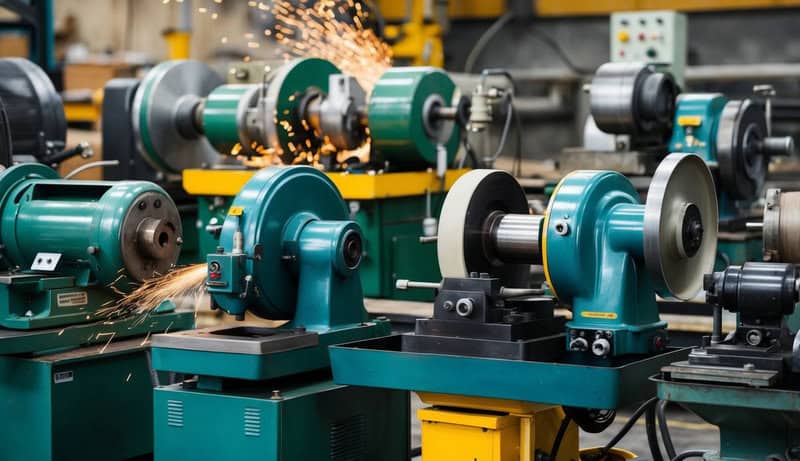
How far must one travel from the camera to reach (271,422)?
2.94 meters

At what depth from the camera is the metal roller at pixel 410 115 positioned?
5051mm

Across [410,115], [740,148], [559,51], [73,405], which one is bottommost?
[73,405]

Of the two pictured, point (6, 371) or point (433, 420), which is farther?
point (6, 371)

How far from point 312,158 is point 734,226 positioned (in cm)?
184

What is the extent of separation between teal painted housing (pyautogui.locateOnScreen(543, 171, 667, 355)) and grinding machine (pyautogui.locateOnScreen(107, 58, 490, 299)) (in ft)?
7.29

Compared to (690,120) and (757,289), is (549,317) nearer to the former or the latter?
(757,289)

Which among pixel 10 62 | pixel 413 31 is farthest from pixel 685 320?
pixel 413 31

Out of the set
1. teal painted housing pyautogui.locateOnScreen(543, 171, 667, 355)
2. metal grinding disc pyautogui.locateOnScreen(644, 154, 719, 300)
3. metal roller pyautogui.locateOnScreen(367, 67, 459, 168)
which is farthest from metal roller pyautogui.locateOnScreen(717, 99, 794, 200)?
teal painted housing pyautogui.locateOnScreen(543, 171, 667, 355)

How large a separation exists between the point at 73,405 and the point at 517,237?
1407 millimetres

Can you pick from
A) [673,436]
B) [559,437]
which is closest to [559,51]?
[673,436]

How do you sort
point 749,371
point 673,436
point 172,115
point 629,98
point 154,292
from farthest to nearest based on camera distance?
point 172,115 < point 629,98 < point 673,436 < point 154,292 < point 749,371

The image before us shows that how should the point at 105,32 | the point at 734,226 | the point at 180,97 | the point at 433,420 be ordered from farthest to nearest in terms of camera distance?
the point at 105,32 → the point at 180,97 → the point at 734,226 → the point at 433,420

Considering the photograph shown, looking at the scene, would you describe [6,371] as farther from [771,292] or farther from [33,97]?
[771,292]

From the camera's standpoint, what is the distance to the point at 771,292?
2521 millimetres
